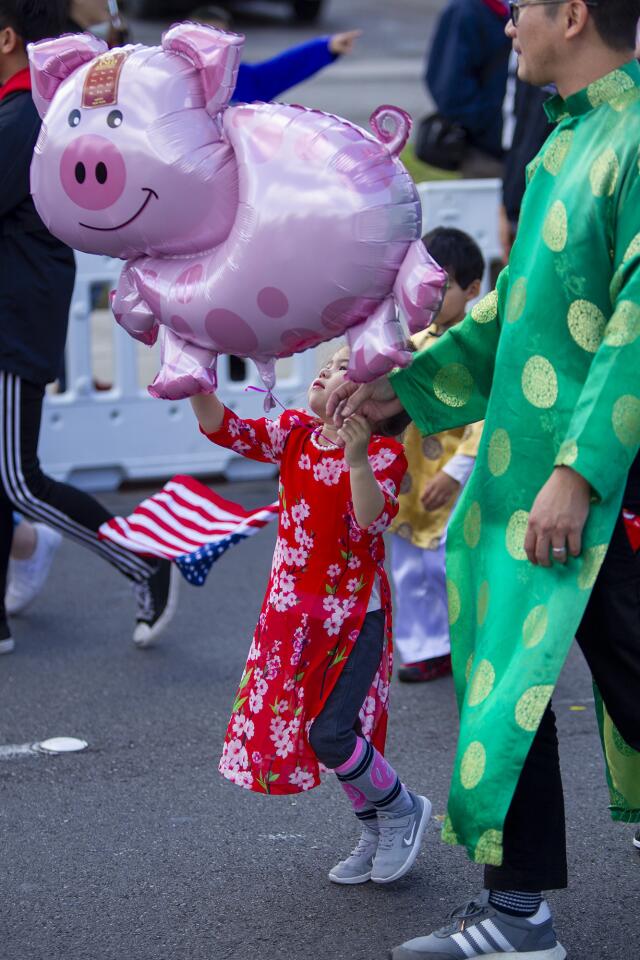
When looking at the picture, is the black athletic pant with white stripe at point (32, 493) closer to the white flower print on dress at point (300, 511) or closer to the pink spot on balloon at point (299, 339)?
the white flower print on dress at point (300, 511)

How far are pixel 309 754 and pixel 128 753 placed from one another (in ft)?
3.47

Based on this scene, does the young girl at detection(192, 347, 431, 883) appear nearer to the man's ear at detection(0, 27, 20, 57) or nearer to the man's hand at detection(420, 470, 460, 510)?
the man's hand at detection(420, 470, 460, 510)

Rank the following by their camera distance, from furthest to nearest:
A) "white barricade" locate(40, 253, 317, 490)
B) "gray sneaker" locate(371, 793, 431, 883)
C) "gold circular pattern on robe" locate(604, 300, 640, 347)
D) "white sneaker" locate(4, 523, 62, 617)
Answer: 1. "white barricade" locate(40, 253, 317, 490)
2. "white sneaker" locate(4, 523, 62, 617)
3. "gray sneaker" locate(371, 793, 431, 883)
4. "gold circular pattern on robe" locate(604, 300, 640, 347)

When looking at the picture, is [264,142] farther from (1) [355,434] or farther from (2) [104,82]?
(1) [355,434]

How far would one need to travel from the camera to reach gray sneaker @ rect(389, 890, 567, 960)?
2.68 m

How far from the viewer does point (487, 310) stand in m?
2.68

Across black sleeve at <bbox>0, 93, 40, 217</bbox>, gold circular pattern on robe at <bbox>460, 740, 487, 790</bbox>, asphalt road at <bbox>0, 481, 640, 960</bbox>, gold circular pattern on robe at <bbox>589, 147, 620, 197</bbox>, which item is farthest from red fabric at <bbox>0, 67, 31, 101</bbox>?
gold circular pattern on robe at <bbox>460, 740, 487, 790</bbox>

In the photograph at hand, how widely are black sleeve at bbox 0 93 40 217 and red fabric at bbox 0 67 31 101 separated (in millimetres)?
21

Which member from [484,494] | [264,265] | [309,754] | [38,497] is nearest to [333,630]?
[309,754]

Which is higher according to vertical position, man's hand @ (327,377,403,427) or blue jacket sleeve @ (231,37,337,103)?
blue jacket sleeve @ (231,37,337,103)

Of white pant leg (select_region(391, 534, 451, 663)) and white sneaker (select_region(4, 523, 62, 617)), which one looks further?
white sneaker (select_region(4, 523, 62, 617))

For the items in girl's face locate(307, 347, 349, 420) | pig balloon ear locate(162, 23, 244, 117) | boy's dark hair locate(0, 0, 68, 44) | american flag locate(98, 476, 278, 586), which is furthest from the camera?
boy's dark hair locate(0, 0, 68, 44)

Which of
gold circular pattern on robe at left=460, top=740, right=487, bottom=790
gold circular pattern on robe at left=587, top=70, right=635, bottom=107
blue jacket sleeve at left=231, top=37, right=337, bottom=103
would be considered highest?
gold circular pattern on robe at left=587, top=70, right=635, bottom=107

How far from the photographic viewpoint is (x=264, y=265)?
Result: 2.50m
